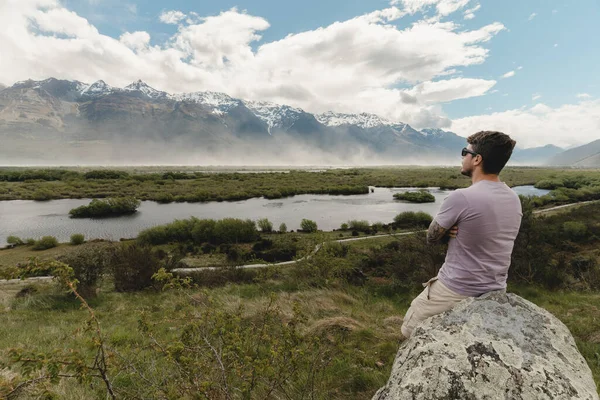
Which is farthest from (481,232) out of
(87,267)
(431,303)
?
(87,267)

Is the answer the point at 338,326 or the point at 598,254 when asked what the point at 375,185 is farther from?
the point at 338,326

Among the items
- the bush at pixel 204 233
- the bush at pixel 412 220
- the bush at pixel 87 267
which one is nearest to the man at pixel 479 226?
the bush at pixel 87 267

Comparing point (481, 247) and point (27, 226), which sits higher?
point (481, 247)

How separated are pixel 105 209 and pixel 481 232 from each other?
5026 cm

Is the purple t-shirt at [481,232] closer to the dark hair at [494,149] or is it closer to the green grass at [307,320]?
the dark hair at [494,149]

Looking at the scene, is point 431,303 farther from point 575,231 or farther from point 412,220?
point 412,220

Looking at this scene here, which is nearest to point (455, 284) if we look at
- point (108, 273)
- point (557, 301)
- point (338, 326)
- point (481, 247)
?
point (481, 247)

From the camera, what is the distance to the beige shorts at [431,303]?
2830mm

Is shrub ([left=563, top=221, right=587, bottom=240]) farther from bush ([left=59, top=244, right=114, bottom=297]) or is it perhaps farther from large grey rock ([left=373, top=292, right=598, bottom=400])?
bush ([left=59, top=244, right=114, bottom=297])

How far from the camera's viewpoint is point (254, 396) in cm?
384

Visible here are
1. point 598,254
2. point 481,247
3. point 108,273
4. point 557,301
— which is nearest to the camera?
point 481,247

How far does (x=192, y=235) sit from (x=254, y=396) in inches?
1042

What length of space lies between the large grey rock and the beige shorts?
9 centimetres

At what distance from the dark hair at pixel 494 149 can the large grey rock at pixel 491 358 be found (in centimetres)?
117
